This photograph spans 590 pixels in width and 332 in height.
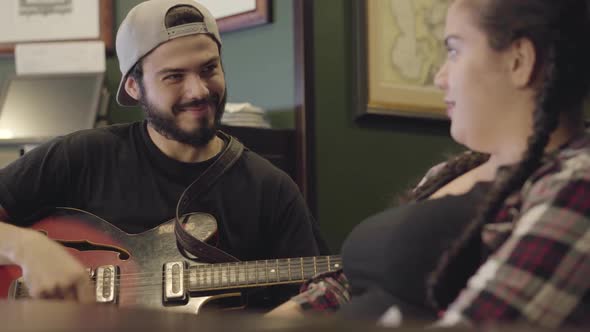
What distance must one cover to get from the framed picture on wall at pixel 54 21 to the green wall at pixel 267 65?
44 cm

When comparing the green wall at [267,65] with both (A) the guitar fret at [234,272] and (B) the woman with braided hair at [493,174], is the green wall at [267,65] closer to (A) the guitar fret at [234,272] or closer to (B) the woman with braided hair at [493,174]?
(A) the guitar fret at [234,272]

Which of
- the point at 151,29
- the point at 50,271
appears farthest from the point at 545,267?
the point at 151,29

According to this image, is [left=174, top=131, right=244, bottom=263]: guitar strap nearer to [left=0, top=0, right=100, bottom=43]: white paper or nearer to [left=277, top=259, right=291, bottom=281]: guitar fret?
[left=277, top=259, right=291, bottom=281]: guitar fret

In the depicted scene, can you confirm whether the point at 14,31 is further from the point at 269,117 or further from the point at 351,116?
the point at 351,116

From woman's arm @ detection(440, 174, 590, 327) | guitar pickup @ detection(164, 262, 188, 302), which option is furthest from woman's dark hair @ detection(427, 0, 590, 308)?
guitar pickup @ detection(164, 262, 188, 302)

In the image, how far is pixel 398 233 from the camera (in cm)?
92

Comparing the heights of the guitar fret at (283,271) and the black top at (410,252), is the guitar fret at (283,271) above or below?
below

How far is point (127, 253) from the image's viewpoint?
5.30 ft

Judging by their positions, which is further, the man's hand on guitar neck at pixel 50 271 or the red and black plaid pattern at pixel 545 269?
the man's hand on guitar neck at pixel 50 271

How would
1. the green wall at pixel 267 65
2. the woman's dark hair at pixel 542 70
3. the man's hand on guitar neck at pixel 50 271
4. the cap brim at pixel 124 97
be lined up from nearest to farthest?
the woman's dark hair at pixel 542 70 → the man's hand on guitar neck at pixel 50 271 → the cap brim at pixel 124 97 → the green wall at pixel 267 65

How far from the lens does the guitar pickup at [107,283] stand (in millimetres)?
1572

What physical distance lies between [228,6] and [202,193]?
45.0 inches

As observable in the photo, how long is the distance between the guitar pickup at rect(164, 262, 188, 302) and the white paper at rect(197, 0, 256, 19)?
125cm

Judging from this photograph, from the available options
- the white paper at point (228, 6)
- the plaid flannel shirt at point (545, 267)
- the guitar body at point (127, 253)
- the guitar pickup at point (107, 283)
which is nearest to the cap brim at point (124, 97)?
the guitar body at point (127, 253)
